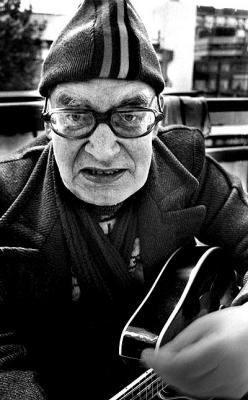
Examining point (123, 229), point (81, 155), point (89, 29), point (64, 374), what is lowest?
point (64, 374)

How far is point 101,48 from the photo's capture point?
101 cm

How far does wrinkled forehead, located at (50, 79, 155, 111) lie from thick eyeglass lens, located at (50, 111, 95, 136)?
0.08 feet

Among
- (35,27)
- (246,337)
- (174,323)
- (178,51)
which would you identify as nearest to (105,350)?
(174,323)

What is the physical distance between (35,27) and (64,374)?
5.76ft

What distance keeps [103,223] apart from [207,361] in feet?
1.76

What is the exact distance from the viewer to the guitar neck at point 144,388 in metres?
1.04

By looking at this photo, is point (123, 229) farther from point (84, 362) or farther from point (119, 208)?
point (84, 362)

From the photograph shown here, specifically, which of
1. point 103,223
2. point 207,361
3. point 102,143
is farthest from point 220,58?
point 207,361

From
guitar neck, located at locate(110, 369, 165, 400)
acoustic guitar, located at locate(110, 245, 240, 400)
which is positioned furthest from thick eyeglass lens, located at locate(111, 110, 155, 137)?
guitar neck, located at locate(110, 369, 165, 400)

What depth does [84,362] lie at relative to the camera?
1271 millimetres

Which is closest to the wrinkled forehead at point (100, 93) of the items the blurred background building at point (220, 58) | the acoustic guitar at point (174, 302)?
the acoustic guitar at point (174, 302)

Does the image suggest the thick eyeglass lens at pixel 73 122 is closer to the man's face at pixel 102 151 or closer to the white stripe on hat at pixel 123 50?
the man's face at pixel 102 151

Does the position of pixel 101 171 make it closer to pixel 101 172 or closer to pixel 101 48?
pixel 101 172

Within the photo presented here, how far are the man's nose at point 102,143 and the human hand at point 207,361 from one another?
0.45m
